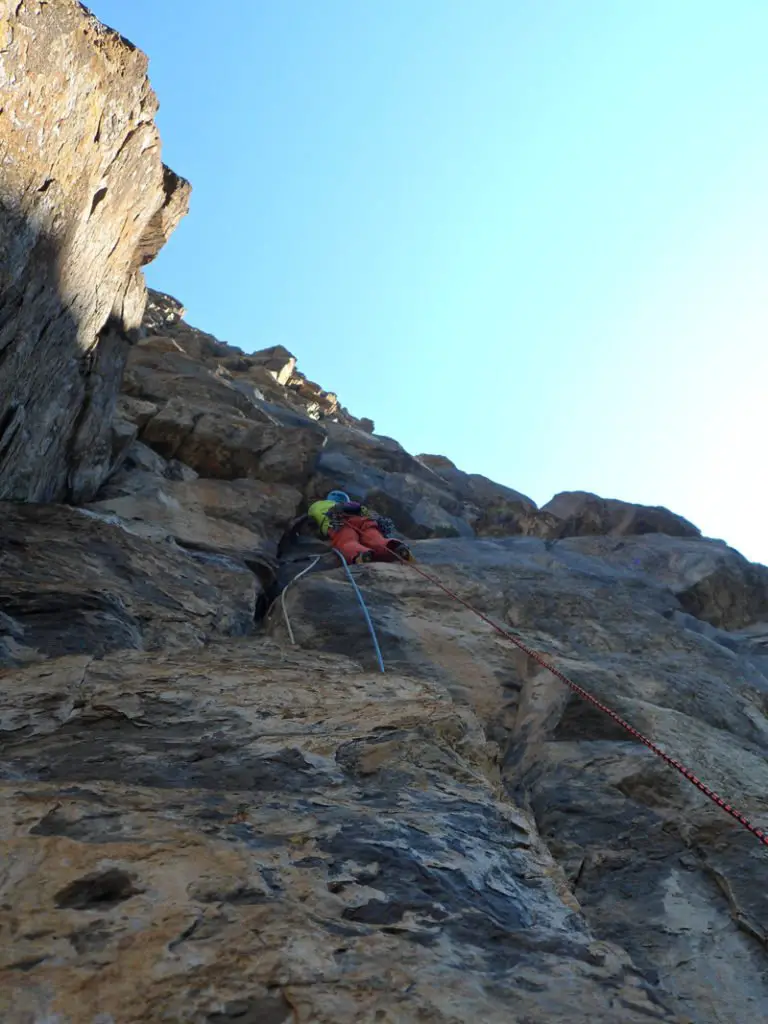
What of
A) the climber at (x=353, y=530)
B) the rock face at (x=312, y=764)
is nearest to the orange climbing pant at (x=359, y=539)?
the climber at (x=353, y=530)

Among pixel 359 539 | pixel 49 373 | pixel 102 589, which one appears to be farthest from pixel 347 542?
pixel 102 589

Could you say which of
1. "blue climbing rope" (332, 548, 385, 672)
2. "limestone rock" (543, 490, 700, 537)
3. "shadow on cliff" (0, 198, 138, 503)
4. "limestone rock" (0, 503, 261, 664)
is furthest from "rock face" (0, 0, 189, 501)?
"limestone rock" (543, 490, 700, 537)

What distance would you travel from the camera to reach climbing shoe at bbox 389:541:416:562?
26.1 feet

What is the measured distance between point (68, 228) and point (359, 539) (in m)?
4.10

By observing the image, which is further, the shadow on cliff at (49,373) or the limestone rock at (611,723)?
the shadow on cliff at (49,373)

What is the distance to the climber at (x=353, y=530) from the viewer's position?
8.11 metres

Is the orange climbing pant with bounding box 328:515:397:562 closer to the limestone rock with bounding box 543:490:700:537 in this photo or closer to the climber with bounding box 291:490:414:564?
the climber with bounding box 291:490:414:564

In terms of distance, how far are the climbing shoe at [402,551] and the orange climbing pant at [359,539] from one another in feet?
0.13

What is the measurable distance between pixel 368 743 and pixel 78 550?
9.71ft

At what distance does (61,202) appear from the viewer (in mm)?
5273

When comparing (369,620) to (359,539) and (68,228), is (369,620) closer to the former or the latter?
(359,539)

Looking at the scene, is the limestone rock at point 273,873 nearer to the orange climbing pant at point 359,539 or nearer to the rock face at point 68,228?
the rock face at point 68,228

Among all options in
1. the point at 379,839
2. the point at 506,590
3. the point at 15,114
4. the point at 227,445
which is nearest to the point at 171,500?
the point at 227,445

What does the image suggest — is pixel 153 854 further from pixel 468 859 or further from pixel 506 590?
pixel 506 590
